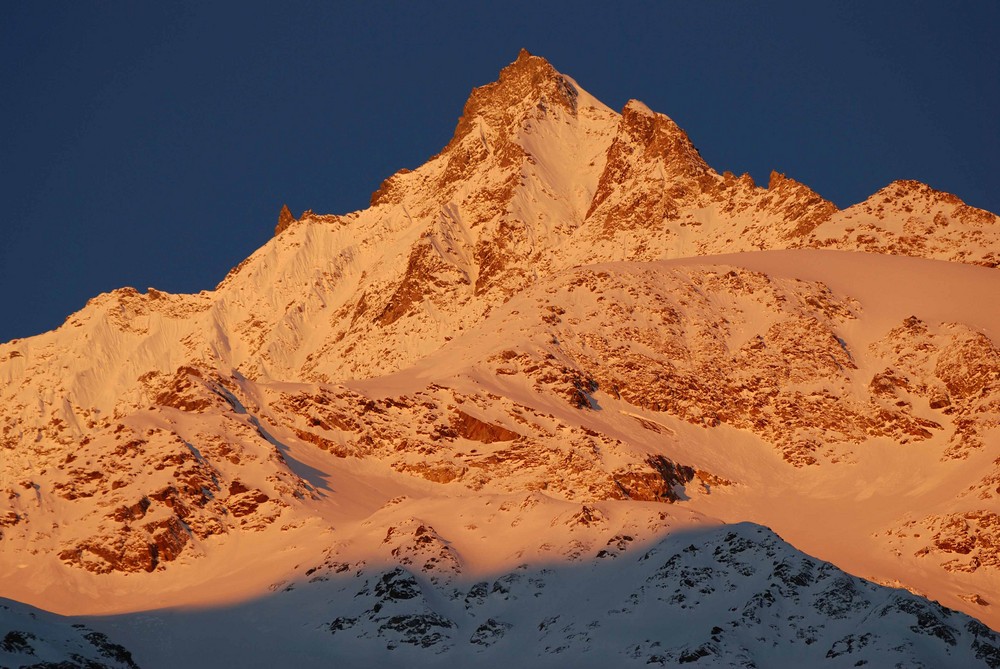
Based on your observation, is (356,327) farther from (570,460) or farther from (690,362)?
(570,460)

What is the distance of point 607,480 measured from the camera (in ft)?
403

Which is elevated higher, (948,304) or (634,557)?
(948,304)

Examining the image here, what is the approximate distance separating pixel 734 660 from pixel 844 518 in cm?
4043

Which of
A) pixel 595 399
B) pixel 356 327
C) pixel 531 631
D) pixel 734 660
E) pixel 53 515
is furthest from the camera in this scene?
pixel 356 327

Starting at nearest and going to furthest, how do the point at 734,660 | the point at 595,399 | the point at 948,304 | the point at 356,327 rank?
the point at 734,660 → the point at 595,399 → the point at 948,304 → the point at 356,327

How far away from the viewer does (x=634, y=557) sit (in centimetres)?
10175

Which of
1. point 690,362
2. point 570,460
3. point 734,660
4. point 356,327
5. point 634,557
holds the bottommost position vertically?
point 734,660

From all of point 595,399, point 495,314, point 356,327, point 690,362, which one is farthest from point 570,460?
point 356,327

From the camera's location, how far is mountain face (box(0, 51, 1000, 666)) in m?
95.5

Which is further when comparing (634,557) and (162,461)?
(162,461)

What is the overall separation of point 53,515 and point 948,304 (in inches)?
3102

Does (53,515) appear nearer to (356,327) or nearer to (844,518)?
(844,518)

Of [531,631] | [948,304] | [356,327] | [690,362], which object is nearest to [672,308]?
[690,362]

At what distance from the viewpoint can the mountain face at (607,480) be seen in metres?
95.5
